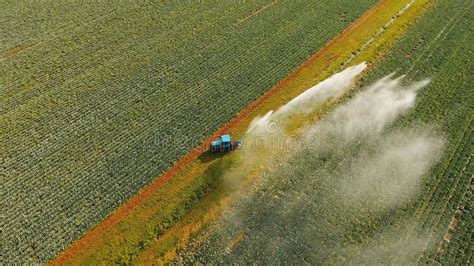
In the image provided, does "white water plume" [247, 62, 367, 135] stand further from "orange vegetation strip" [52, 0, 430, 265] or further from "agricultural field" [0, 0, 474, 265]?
"orange vegetation strip" [52, 0, 430, 265]

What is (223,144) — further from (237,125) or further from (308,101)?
(308,101)

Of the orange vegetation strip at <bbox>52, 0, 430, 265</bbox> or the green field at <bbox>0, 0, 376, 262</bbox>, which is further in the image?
the green field at <bbox>0, 0, 376, 262</bbox>

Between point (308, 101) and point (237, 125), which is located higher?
point (308, 101)

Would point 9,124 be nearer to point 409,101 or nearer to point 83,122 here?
point 83,122

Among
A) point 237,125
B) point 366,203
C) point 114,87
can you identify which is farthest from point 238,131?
point 114,87

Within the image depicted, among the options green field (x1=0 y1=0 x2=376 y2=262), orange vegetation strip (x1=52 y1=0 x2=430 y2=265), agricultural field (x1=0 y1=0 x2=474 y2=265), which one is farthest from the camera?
green field (x1=0 y1=0 x2=376 y2=262)

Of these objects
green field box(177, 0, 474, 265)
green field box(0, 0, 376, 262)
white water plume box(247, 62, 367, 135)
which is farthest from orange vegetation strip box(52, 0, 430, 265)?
green field box(177, 0, 474, 265)

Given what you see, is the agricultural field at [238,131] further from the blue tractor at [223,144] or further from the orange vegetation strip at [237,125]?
the blue tractor at [223,144]

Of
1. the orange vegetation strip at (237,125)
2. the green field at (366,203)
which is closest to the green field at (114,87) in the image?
the orange vegetation strip at (237,125)
